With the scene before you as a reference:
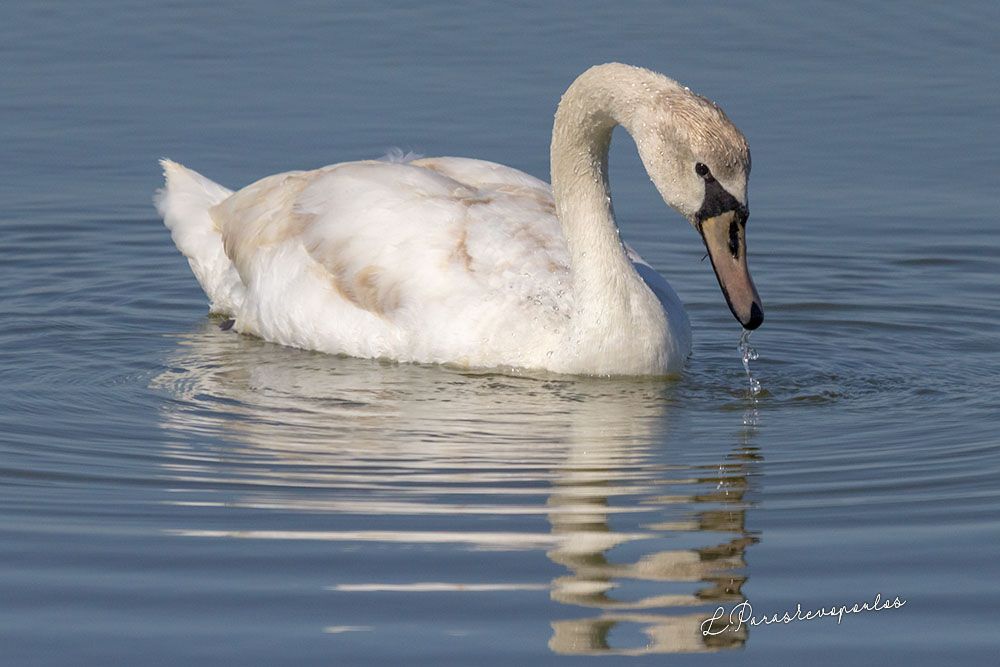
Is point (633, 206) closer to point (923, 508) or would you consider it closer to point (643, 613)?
point (923, 508)

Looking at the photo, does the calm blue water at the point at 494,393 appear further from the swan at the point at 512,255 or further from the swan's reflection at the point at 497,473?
the swan at the point at 512,255

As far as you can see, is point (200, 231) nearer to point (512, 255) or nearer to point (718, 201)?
point (512, 255)

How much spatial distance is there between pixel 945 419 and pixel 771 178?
5.69m

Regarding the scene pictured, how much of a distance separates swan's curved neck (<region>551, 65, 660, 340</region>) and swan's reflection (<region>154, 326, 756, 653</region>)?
0.51 m

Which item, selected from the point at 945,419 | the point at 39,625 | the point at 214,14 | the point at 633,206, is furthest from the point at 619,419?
the point at 214,14

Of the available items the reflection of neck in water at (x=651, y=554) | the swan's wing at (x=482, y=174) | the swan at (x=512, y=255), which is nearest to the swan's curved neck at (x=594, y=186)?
the swan at (x=512, y=255)

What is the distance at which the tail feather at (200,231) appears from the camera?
1313 centimetres

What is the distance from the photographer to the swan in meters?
10.4

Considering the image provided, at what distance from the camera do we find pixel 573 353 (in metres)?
11.1

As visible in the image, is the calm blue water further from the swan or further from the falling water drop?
the swan

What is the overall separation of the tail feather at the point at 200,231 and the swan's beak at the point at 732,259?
3.82 metres

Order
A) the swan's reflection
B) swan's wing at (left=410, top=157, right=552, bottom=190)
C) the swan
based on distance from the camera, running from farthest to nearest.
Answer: swan's wing at (left=410, top=157, right=552, bottom=190), the swan, the swan's reflection
